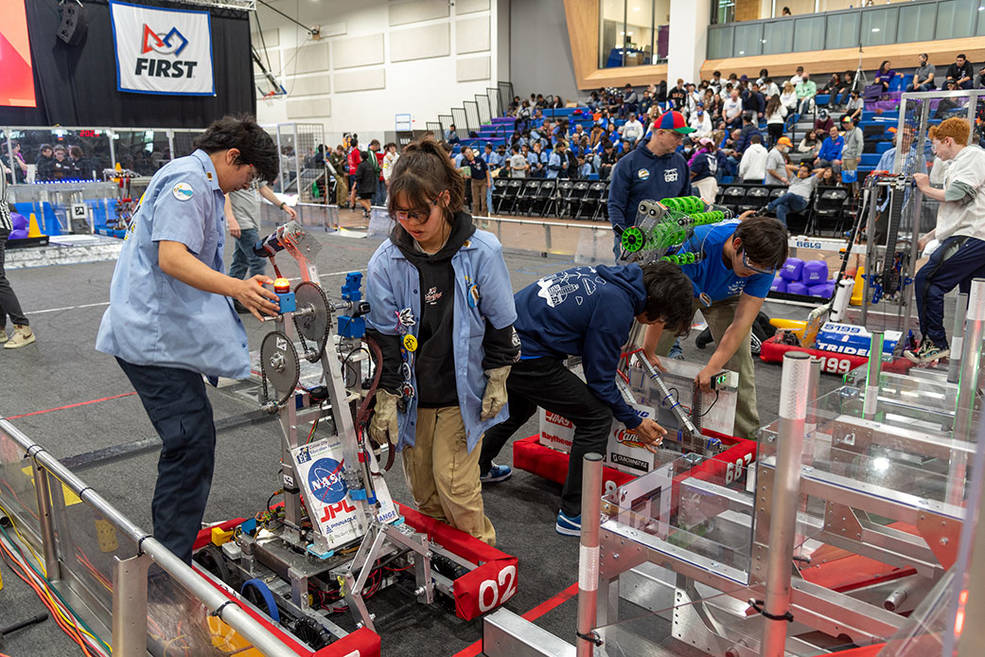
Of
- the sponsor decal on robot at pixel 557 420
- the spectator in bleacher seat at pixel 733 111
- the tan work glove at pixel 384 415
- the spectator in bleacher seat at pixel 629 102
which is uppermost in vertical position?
the spectator in bleacher seat at pixel 629 102

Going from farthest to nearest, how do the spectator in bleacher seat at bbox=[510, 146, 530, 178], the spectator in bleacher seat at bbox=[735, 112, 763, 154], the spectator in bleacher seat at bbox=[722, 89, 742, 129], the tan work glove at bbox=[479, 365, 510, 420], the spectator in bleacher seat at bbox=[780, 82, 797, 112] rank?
the spectator in bleacher seat at bbox=[510, 146, 530, 178] → the spectator in bleacher seat at bbox=[780, 82, 797, 112] → the spectator in bleacher seat at bbox=[722, 89, 742, 129] → the spectator in bleacher seat at bbox=[735, 112, 763, 154] → the tan work glove at bbox=[479, 365, 510, 420]

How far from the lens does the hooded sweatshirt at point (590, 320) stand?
2.91 m

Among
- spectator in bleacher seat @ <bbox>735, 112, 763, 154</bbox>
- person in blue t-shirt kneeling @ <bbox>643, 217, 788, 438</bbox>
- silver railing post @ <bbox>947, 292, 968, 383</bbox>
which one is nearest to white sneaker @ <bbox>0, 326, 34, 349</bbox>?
person in blue t-shirt kneeling @ <bbox>643, 217, 788, 438</bbox>

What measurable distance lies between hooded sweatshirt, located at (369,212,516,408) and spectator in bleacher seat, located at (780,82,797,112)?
15293mm

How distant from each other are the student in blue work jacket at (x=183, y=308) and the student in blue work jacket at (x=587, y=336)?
1.13 m

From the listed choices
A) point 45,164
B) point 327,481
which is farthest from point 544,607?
point 45,164

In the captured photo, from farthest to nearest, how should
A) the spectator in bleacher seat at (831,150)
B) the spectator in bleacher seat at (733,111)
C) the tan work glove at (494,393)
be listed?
1. the spectator in bleacher seat at (733,111)
2. the spectator in bleacher seat at (831,150)
3. the tan work glove at (494,393)

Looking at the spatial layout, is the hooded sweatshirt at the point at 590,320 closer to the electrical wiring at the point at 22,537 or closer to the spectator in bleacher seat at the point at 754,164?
the electrical wiring at the point at 22,537

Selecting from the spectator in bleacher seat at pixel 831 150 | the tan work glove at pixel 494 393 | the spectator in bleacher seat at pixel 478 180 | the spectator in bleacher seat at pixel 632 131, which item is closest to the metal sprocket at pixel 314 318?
the tan work glove at pixel 494 393

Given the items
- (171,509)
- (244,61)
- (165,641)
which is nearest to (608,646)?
(165,641)

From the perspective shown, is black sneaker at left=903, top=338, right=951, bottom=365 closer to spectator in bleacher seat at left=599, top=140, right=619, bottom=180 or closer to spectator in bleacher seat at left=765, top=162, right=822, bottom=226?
spectator in bleacher seat at left=765, top=162, right=822, bottom=226

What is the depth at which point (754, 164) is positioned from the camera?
485 inches

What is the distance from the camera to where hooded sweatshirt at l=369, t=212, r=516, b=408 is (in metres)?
2.57

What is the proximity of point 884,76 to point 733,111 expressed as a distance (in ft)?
10.0
